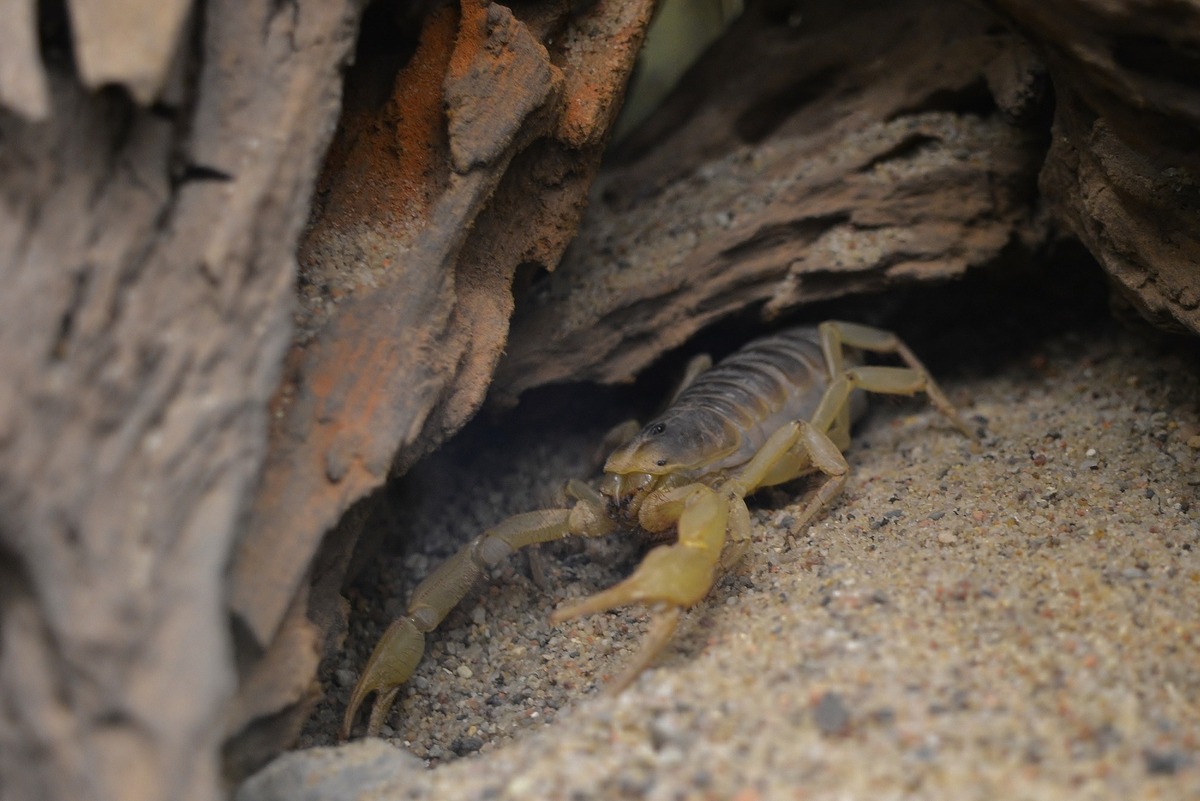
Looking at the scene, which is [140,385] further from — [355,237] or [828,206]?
[828,206]

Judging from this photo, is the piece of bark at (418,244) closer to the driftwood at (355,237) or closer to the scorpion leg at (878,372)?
the driftwood at (355,237)

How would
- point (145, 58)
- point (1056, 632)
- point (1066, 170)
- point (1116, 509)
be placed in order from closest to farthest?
1. point (145, 58)
2. point (1056, 632)
3. point (1116, 509)
4. point (1066, 170)

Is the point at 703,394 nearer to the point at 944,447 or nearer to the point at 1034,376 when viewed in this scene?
the point at 944,447

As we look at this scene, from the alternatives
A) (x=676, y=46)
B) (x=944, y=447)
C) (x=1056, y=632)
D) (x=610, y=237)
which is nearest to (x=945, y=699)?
(x=1056, y=632)

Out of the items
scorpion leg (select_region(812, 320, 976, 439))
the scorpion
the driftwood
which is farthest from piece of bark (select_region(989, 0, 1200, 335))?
the scorpion

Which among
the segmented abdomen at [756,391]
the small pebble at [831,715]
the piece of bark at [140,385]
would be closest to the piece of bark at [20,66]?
the piece of bark at [140,385]

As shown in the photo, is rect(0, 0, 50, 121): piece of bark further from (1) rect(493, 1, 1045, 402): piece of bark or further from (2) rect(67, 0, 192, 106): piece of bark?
(1) rect(493, 1, 1045, 402): piece of bark

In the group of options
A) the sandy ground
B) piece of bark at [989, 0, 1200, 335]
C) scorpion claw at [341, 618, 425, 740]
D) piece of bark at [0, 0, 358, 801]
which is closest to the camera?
piece of bark at [0, 0, 358, 801]
